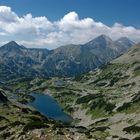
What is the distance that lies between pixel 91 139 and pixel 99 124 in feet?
413

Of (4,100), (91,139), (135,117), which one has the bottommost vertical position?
(91,139)

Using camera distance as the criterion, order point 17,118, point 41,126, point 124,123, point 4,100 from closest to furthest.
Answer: point 41,126
point 17,118
point 124,123
point 4,100

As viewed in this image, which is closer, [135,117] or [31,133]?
[31,133]

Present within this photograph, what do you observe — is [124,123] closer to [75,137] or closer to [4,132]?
[4,132]

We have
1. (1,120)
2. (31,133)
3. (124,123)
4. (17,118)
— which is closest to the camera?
(31,133)

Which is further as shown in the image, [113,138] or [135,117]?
[135,117]

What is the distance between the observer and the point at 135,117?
18438 centimetres

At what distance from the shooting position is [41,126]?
274ft

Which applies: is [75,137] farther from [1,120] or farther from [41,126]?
[1,120]

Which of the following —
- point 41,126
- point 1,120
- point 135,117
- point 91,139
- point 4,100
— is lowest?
point 91,139

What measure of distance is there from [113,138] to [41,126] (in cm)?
4453

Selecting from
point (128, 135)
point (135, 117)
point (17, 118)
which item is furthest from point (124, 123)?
point (17, 118)

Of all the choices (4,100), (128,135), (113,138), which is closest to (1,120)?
(113,138)

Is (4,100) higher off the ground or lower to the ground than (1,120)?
higher
